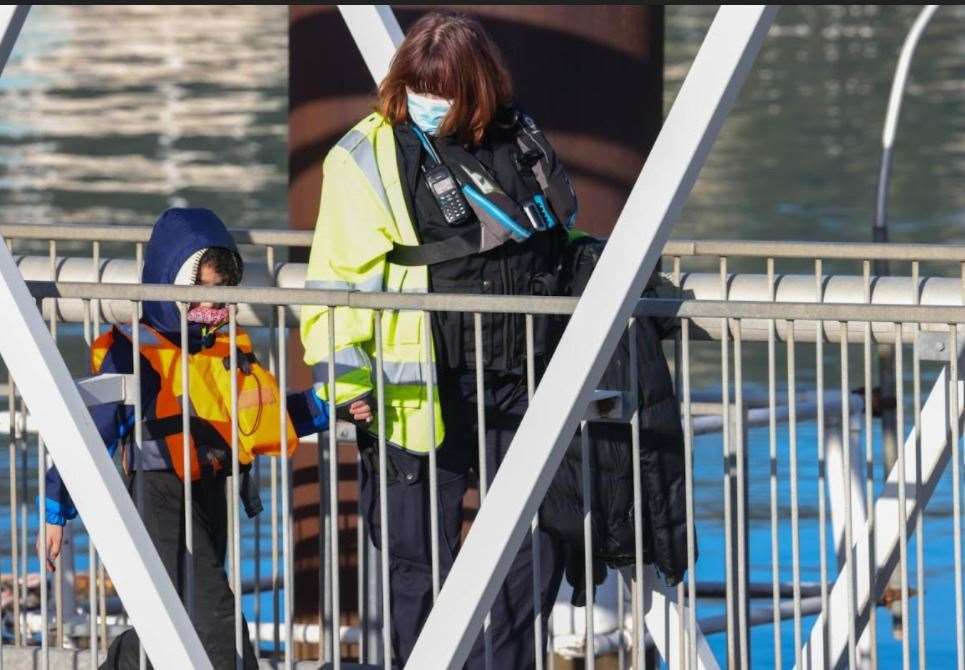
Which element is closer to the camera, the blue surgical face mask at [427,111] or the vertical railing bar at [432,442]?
the vertical railing bar at [432,442]

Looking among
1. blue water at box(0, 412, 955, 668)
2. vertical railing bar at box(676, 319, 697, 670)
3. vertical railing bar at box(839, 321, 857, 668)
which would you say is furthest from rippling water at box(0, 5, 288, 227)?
vertical railing bar at box(839, 321, 857, 668)

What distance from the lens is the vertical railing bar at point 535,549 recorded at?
189 inches

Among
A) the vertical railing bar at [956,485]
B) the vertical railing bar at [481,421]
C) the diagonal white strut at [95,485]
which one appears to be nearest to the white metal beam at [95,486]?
the diagonal white strut at [95,485]

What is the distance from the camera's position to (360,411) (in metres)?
4.93

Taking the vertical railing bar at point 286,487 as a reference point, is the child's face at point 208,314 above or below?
above

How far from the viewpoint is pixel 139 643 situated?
5152 mm

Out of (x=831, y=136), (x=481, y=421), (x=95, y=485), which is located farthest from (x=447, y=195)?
(x=831, y=136)

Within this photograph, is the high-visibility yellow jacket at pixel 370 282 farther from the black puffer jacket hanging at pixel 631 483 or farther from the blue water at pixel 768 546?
the blue water at pixel 768 546

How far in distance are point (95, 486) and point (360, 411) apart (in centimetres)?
57

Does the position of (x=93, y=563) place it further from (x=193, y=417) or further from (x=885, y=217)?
(x=885, y=217)

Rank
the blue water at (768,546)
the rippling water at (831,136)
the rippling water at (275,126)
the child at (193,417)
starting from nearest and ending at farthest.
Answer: the child at (193,417), the blue water at (768,546), the rippling water at (831,136), the rippling water at (275,126)

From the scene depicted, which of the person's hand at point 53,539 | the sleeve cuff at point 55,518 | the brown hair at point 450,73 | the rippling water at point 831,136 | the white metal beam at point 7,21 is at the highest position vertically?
the rippling water at point 831,136

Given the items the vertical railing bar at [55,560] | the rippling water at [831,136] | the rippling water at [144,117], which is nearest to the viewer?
the vertical railing bar at [55,560]

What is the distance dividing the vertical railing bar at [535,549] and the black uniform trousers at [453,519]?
52 mm
